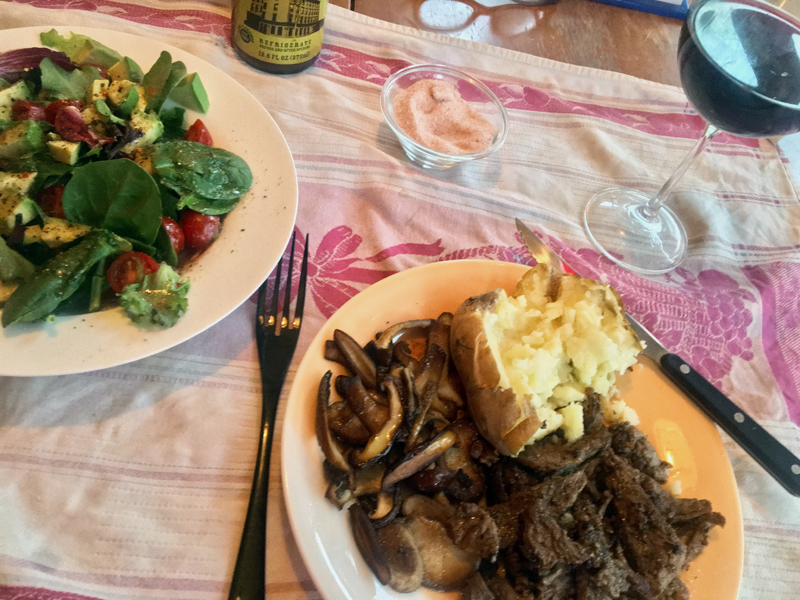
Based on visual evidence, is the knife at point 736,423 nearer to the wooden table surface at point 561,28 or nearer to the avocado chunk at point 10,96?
the wooden table surface at point 561,28

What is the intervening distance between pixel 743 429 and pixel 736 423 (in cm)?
2

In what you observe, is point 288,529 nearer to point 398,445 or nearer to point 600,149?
point 398,445

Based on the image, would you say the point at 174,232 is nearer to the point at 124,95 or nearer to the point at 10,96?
the point at 124,95

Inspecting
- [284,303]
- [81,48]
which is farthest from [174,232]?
[81,48]

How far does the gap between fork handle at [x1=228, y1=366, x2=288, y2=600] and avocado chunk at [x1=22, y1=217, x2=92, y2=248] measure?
454 millimetres

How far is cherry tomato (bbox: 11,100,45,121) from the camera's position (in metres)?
1.02

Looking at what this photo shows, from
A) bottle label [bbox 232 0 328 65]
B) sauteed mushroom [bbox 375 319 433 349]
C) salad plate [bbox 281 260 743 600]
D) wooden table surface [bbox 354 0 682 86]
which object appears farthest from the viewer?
wooden table surface [bbox 354 0 682 86]

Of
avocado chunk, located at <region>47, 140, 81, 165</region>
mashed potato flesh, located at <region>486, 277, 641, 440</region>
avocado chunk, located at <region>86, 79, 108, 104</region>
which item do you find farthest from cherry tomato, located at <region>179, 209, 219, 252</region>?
mashed potato flesh, located at <region>486, 277, 641, 440</region>

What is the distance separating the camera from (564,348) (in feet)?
3.08

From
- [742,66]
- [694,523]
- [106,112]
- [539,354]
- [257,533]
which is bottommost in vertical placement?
[257,533]

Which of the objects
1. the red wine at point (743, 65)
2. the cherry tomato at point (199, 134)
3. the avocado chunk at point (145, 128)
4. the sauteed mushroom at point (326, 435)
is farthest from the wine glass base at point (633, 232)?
the avocado chunk at point (145, 128)

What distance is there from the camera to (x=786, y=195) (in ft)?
5.05

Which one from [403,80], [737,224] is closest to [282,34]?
[403,80]

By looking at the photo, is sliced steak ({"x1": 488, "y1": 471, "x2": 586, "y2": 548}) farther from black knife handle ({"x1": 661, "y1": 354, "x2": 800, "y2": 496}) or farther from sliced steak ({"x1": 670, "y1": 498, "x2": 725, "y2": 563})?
black knife handle ({"x1": 661, "y1": 354, "x2": 800, "y2": 496})
